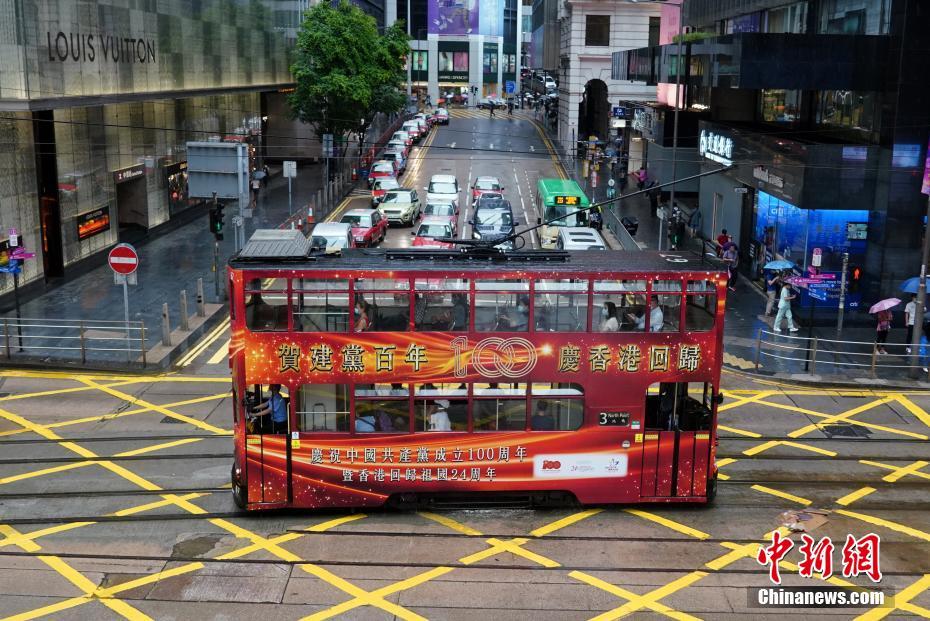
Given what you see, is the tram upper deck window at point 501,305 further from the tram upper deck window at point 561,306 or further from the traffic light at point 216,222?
the traffic light at point 216,222

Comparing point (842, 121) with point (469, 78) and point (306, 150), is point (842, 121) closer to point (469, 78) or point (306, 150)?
point (306, 150)

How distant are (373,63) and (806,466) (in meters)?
41.7

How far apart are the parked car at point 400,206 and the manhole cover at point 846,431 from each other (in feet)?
77.7

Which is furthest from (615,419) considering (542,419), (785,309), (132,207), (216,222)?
(132,207)

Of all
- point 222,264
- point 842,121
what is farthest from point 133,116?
point 842,121

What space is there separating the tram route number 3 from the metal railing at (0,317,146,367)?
11348 mm

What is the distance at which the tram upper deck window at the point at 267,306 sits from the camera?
12539mm

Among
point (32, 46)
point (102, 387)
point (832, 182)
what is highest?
point (32, 46)

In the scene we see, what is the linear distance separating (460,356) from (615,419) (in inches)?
88.8

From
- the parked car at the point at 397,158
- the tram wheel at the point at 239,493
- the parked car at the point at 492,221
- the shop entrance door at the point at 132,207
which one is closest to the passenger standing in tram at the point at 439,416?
the tram wheel at the point at 239,493

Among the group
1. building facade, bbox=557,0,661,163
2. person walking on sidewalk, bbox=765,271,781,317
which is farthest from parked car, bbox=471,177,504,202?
building facade, bbox=557,0,661,163

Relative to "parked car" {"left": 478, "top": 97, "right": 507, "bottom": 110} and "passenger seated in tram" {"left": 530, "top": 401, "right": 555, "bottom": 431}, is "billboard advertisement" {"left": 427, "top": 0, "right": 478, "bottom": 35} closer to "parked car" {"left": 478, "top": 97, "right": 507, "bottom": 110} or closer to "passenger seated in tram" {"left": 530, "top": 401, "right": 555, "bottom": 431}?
"parked car" {"left": 478, "top": 97, "right": 507, "bottom": 110}

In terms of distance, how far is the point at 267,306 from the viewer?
12617mm

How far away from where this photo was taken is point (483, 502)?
13.6 metres
